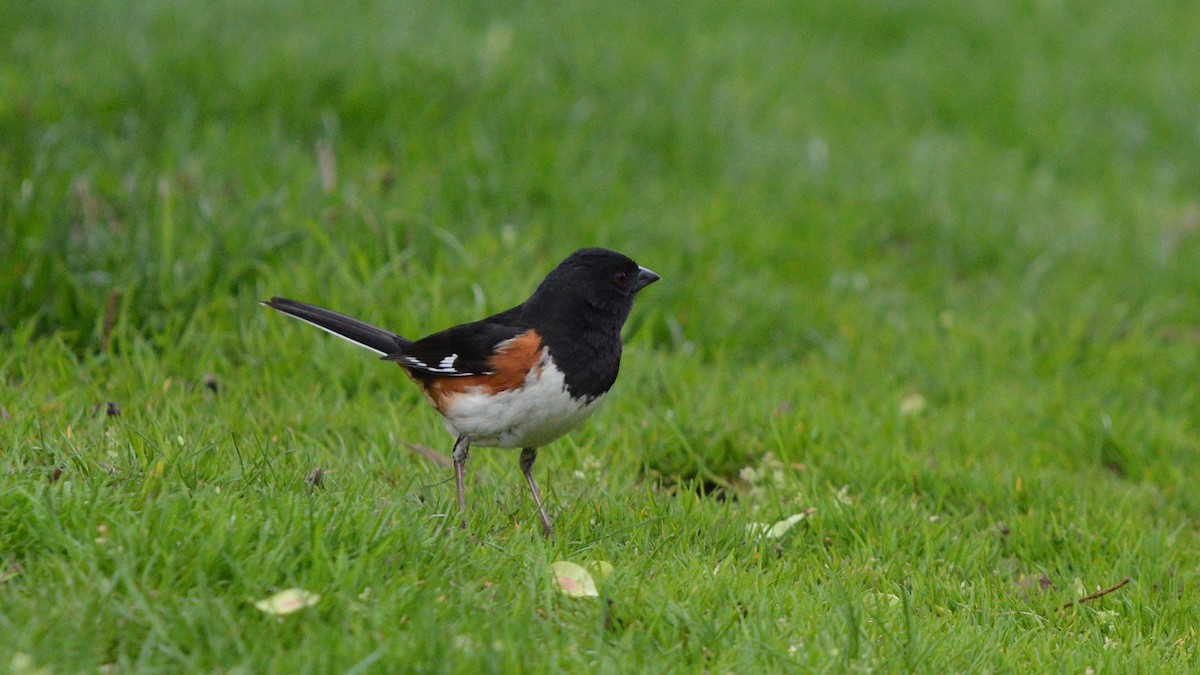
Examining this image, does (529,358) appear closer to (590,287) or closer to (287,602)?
(590,287)

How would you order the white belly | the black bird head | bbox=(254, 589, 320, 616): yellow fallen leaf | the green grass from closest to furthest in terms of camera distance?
1. bbox=(254, 589, 320, 616): yellow fallen leaf
2. the green grass
3. the white belly
4. the black bird head

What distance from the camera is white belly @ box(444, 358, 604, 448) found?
4.05 meters

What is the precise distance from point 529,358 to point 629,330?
204cm

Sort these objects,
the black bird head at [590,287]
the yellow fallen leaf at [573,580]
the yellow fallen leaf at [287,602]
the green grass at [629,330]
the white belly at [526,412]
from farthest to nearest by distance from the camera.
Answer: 1. the black bird head at [590,287]
2. the white belly at [526,412]
3. the yellow fallen leaf at [573,580]
4. the green grass at [629,330]
5. the yellow fallen leaf at [287,602]

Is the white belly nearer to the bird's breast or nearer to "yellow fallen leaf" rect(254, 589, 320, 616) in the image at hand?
the bird's breast

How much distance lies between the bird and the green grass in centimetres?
27

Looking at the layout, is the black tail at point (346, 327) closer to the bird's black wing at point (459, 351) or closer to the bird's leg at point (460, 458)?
the bird's black wing at point (459, 351)

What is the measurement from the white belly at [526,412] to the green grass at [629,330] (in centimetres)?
24

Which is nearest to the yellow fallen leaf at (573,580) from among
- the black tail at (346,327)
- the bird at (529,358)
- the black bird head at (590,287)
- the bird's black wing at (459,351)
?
the bird at (529,358)

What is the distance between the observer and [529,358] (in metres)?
4.12

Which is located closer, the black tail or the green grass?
the green grass

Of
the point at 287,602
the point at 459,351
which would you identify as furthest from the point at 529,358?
the point at 287,602

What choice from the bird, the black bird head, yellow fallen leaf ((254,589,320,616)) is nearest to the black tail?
the bird

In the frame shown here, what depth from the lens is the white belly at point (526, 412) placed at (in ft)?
13.3
